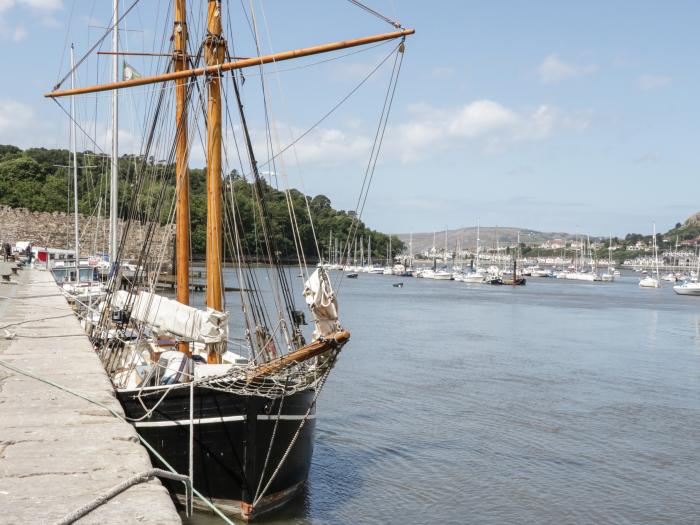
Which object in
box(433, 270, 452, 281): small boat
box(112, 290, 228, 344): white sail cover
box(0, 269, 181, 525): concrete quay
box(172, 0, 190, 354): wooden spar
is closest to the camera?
box(0, 269, 181, 525): concrete quay

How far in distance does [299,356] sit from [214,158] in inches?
184

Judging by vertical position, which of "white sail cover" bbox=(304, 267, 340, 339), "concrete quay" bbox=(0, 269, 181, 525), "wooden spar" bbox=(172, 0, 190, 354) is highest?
"wooden spar" bbox=(172, 0, 190, 354)

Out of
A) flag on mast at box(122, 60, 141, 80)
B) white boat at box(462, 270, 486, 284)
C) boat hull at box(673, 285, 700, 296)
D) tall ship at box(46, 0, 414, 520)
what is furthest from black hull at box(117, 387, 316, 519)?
white boat at box(462, 270, 486, 284)

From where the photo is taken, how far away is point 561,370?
33562 millimetres

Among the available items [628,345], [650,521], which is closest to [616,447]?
[650,521]

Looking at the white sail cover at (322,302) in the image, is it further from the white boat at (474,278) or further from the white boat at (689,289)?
the white boat at (474,278)

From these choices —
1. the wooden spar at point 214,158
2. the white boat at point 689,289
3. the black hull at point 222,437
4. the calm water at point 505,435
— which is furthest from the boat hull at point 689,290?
the black hull at point 222,437

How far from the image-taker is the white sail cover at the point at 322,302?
12.4 metres

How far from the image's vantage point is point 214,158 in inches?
594

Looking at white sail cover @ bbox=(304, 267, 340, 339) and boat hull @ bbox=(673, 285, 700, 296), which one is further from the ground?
white sail cover @ bbox=(304, 267, 340, 339)

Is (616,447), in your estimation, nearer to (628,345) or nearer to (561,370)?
(561,370)

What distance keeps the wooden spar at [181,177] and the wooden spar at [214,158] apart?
1.26m

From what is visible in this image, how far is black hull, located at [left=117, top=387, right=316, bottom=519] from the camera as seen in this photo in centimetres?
1257

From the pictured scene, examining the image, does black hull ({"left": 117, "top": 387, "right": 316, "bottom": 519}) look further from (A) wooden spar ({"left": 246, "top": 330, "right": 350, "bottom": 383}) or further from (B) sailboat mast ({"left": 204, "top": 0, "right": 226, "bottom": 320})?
(B) sailboat mast ({"left": 204, "top": 0, "right": 226, "bottom": 320})
